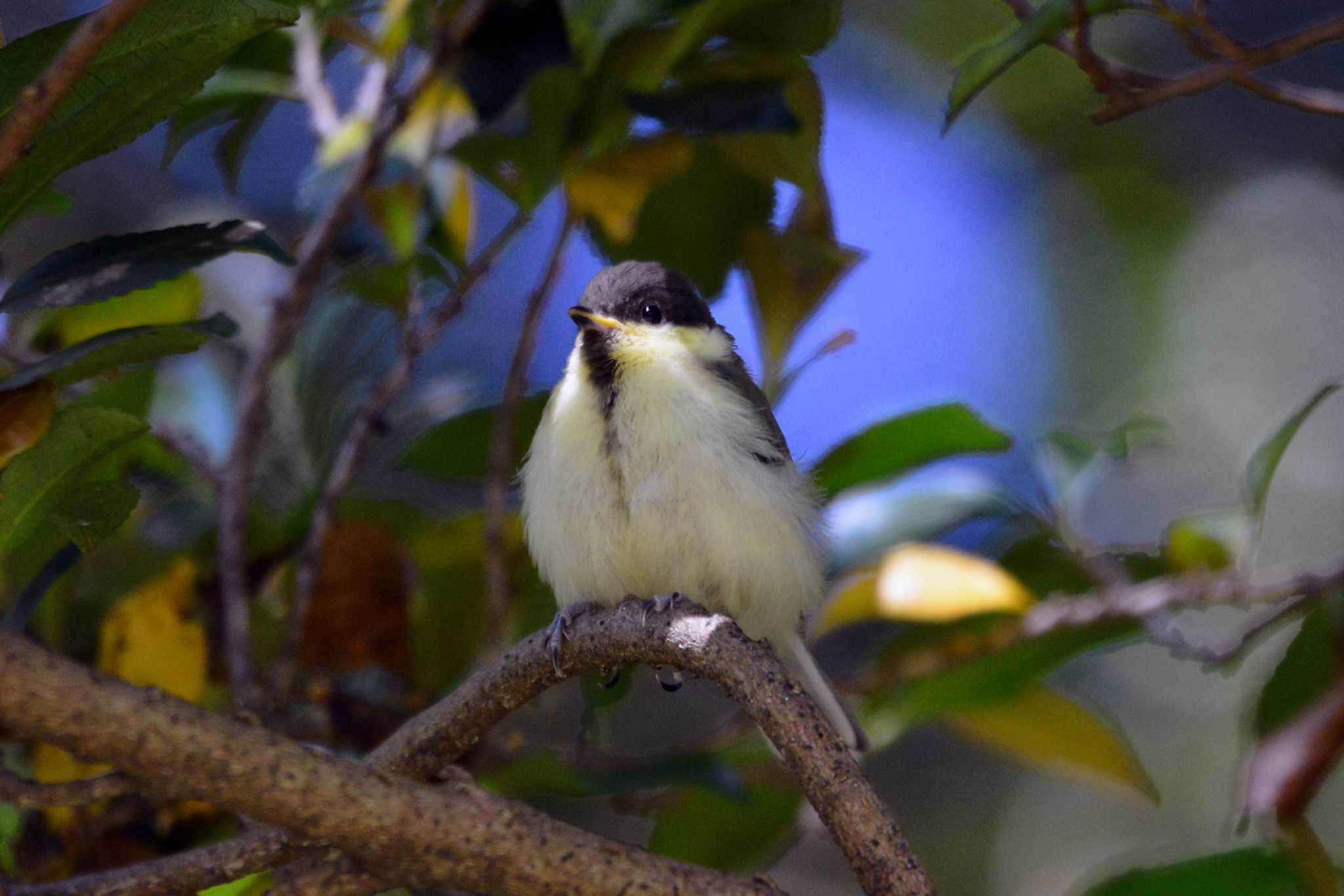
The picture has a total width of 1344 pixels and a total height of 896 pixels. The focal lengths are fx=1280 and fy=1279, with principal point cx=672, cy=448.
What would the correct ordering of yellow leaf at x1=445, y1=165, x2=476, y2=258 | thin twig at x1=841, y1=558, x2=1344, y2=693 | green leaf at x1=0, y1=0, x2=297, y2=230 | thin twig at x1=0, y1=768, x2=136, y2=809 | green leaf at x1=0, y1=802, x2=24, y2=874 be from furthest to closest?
1. yellow leaf at x1=445, y1=165, x2=476, y2=258
2. thin twig at x1=841, y1=558, x2=1344, y2=693
3. green leaf at x1=0, y1=802, x2=24, y2=874
4. green leaf at x1=0, y1=0, x2=297, y2=230
5. thin twig at x1=0, y1=768, x2=136, y2=809

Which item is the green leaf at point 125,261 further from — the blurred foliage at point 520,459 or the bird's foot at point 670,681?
the bird's foot at point 670,681

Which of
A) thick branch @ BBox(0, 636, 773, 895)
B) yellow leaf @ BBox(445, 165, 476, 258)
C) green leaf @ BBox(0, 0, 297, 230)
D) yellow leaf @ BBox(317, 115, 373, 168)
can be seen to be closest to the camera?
thick branch @ BBox(0, 636, 773, 895)

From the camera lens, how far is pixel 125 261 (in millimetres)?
1825

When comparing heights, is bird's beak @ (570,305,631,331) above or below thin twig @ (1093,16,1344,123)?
below

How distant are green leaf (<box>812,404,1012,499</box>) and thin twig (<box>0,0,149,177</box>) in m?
1.91

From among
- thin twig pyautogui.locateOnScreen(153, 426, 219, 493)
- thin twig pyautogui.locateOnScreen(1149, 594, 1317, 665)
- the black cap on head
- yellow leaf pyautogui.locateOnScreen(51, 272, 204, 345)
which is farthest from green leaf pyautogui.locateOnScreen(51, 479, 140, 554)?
thin twig pyautogui.locateOnScreen(1149, 594, 1317, 665)

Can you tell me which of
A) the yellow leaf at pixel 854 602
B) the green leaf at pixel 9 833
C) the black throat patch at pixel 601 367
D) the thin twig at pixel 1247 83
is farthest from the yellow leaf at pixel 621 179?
the green leaf at pixel 9 833

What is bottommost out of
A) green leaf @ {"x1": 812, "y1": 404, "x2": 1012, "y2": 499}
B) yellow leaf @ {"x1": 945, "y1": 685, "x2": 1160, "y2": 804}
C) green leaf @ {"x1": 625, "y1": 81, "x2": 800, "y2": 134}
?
yellow leaf @ {"x1": 945, "y1": 685, "x2": 1160, "y2": 804}

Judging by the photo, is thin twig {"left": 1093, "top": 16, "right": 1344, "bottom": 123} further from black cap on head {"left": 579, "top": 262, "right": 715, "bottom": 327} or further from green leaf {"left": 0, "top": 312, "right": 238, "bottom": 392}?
green leaf {"left": 0, "top": 312, "right": 238, "bottom": 392}

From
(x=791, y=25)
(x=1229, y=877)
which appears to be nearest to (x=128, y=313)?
(x=791, y=25)

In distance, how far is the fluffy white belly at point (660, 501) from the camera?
8.51ft

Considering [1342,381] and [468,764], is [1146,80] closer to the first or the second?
[1342,381]

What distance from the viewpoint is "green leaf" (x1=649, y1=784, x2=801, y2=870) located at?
2.76 meters

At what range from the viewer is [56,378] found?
184 centimetres
